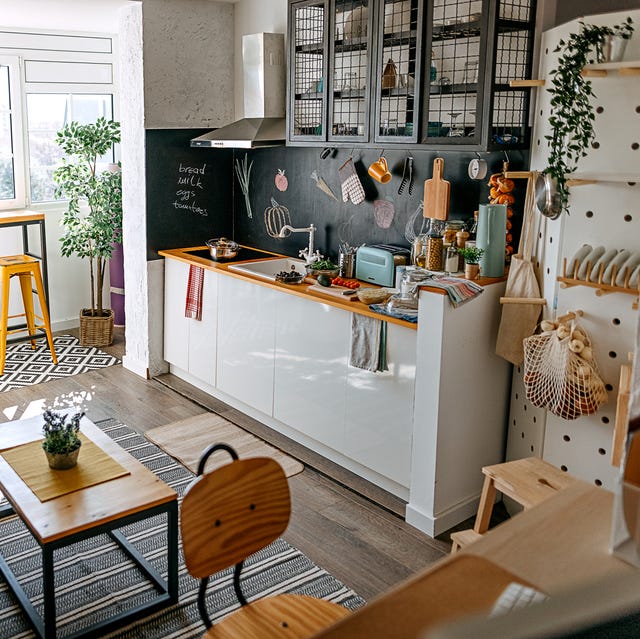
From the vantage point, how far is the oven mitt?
438cm

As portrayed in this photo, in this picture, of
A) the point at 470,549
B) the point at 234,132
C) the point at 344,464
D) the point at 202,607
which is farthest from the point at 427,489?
the point at 470,549

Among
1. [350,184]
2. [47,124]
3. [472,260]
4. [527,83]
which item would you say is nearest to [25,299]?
[47,124]

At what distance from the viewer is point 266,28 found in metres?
4.86

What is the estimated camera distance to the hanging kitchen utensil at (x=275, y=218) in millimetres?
5004

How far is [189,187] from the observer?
17.1ft

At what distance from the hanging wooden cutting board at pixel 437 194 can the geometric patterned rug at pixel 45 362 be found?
2839 millimetres

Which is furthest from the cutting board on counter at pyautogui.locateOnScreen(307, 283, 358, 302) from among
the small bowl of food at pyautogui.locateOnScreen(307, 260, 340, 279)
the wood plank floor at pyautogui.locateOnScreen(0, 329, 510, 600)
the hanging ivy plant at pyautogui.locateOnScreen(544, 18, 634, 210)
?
the hanging ivy plant at pyautogui.locateOnScreen(544, 18, 634, 210)

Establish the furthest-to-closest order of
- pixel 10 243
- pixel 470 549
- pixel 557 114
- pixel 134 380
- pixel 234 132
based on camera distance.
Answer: pixel 10 243 → pixel 134 380 → pixel 234 132 → pixel 557 114 → pixel 470 549

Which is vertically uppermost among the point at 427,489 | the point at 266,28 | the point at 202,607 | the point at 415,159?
the point at 266,28

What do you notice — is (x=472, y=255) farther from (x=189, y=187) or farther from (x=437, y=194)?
(x=189, y=187)

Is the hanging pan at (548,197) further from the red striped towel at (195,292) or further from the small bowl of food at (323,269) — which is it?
the red striped towel at (195,292)

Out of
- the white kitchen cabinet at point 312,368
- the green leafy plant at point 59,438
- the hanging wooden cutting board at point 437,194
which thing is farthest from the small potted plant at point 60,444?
the hanging wooden cutting board at point 437,194

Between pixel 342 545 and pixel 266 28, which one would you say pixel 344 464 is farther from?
pixel 266 28

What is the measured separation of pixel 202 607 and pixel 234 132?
3326 mm
